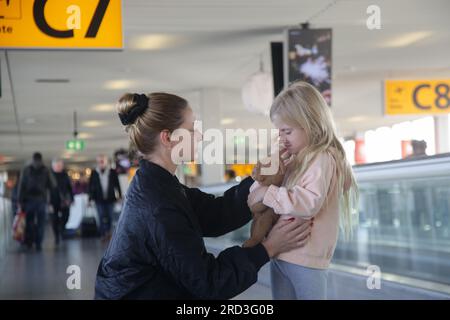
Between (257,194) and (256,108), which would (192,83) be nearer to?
(256,108)

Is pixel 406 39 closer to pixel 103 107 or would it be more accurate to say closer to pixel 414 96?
pixel 414 96

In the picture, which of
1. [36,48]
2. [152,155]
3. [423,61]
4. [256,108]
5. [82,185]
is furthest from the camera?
[82,185]

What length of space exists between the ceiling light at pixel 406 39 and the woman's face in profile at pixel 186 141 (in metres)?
8.80

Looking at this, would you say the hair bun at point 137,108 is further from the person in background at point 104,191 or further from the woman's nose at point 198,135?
the person in background at point 104,191

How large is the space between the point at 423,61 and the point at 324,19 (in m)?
4.33

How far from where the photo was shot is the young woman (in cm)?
181

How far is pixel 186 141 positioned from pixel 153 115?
4.7 inches

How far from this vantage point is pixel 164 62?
1187cm

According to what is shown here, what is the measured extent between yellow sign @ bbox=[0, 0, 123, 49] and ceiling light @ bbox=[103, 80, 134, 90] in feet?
28.1

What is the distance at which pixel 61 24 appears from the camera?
4.97 metres

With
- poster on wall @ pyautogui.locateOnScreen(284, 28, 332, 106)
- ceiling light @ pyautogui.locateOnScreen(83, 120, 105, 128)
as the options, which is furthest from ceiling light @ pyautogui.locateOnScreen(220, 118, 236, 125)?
poster on wall @ pyautogui.locateOnScreen(284, 28, 332, 106)

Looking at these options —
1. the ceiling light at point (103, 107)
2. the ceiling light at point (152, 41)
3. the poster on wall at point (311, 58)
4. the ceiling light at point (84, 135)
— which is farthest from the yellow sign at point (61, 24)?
the ceiling light at point (84, 135)

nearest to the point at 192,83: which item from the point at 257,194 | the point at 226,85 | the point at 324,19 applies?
the point at 226,85
